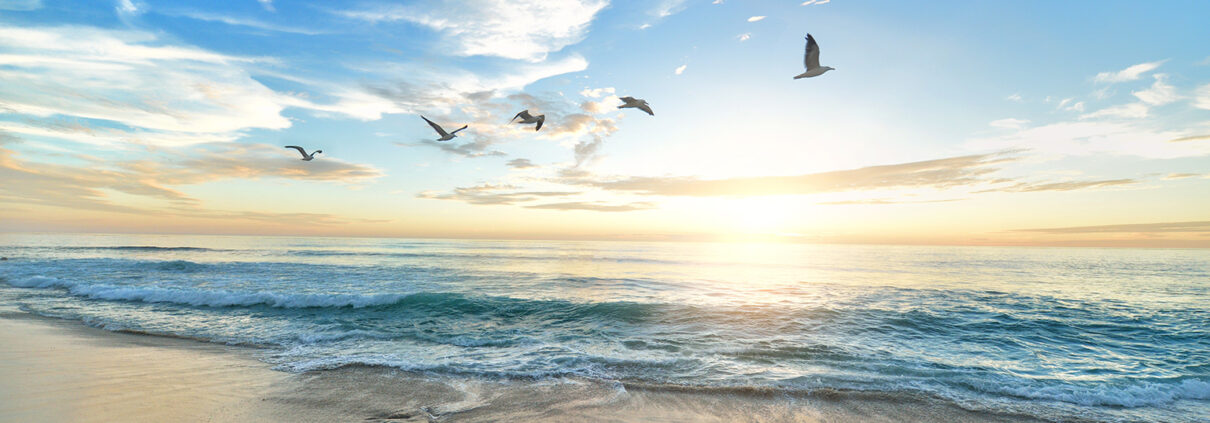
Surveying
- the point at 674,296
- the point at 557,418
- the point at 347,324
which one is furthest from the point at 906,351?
the point at 347,324

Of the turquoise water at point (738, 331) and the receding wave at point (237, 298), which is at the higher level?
the receding wave at point (237, 298)

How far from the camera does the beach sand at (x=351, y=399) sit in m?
6.27

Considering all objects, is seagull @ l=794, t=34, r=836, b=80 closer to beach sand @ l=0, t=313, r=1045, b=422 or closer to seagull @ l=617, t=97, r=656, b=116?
seagull @ l=617, t=97, r=656, b=116

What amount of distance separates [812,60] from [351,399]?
1015cm

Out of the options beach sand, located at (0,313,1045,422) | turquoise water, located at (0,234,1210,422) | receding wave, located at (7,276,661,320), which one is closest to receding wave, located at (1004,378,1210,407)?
turquoise water, located at (0,234,1210,422)

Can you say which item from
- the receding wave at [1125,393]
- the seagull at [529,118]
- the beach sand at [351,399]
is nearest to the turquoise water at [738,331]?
the receding wave at [1125,393]

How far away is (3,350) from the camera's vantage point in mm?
9062

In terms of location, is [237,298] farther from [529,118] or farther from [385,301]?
[529,118]

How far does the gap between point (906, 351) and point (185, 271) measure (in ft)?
122

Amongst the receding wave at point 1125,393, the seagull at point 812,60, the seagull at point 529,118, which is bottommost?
the receding wave at point 1125,393

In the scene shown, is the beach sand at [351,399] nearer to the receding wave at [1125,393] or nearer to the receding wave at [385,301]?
the receding wave at [1125,393]

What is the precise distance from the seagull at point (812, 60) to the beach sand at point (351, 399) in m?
6.13

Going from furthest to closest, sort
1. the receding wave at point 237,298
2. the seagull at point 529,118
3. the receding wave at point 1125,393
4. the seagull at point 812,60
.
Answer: the receding wave at point 237,298
the seagull at point 529,118
the seagull at point 812,60
the receding wave at point 1125,393

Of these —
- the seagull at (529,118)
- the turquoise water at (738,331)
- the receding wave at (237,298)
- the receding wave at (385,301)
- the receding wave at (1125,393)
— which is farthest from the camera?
the receding wave at (237,298)
